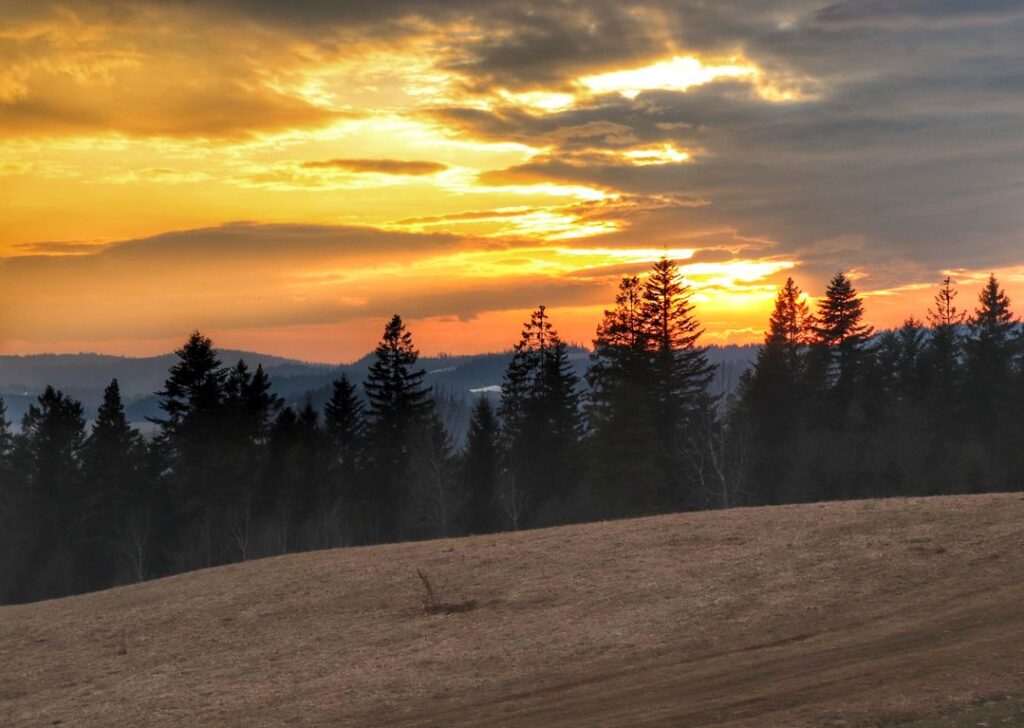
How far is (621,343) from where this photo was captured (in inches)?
2544

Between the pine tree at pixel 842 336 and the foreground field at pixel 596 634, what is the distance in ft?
134

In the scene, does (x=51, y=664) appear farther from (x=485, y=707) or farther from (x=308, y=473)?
(x=308, y=473)

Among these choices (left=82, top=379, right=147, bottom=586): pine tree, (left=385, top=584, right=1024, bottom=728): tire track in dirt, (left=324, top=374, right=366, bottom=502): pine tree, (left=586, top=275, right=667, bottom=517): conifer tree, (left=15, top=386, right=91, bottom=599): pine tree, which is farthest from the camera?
(left=324, top=374, right=366, bottom=502): pine tree

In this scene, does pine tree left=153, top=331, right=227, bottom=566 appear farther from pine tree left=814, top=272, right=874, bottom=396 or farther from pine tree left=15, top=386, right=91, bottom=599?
pine tree left=814, top=272, right=874, bottom=396

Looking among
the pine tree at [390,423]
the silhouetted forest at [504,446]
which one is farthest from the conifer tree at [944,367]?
the pine tree at [390,423]

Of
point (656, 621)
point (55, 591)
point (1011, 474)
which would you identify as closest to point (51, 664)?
point (656, 621)

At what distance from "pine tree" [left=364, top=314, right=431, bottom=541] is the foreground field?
3520 centimetres

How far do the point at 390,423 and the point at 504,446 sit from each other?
866 centimetres

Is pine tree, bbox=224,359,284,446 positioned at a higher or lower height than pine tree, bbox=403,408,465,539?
higher

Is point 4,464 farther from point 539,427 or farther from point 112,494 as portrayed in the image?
point 539,427

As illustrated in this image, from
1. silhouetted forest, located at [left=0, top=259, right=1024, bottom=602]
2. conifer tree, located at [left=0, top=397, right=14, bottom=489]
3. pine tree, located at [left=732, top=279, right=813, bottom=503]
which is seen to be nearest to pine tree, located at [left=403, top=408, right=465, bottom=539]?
silhouetted forest, located at [left=0, top=259, right=1024, bottom=602]

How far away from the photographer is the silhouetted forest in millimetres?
63938

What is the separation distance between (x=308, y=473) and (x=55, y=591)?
20288 mm

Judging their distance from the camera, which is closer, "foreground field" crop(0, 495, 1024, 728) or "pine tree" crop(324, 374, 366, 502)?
"foreground field" crop(0, 495, 1024, 728)
